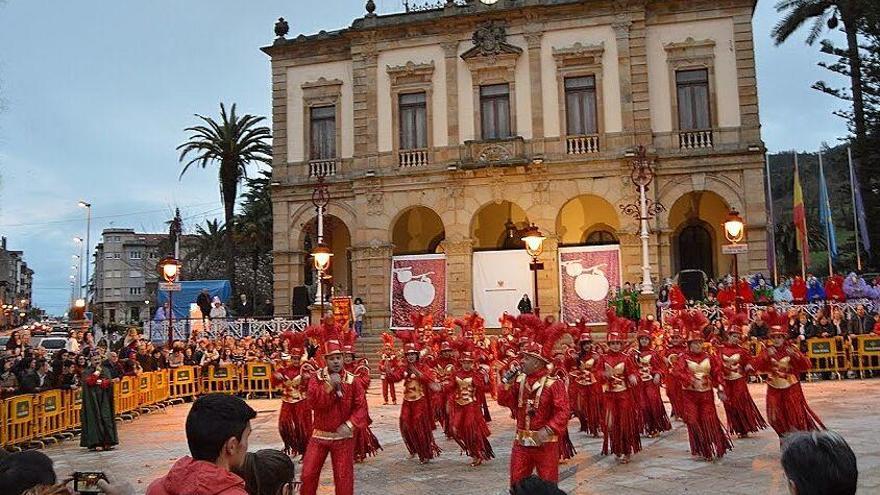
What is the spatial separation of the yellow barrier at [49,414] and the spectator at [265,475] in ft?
45.7

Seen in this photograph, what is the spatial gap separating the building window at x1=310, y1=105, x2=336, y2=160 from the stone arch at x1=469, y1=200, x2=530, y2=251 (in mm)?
6989

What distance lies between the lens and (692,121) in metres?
30.2

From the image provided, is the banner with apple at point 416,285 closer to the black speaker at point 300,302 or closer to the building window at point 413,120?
the black speaker at point 300,302

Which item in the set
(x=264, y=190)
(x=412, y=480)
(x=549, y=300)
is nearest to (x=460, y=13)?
(x=549, y=300)

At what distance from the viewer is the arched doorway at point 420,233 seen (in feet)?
113

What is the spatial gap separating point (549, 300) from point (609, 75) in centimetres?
901

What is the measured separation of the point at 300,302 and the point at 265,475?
28.3 m

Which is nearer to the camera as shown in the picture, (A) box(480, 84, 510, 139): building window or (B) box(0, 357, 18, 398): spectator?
(B) box(0, 357, 18, 398): spectator

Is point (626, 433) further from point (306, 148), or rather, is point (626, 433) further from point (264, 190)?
point (264, 190)

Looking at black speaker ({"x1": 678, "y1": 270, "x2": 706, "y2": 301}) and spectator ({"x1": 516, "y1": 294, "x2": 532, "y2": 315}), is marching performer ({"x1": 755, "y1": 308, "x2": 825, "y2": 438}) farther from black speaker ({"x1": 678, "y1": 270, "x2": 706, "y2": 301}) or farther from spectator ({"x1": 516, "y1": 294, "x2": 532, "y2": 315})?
spectator ({"x1": 516, "y1": 294, "x2": 532, "y2": 315})

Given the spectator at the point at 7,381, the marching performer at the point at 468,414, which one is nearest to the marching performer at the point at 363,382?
the marching performer at the point at 468,414

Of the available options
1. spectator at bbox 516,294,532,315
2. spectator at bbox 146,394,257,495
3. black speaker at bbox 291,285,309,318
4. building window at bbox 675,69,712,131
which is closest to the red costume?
spectator at bbox 146,394,257,495

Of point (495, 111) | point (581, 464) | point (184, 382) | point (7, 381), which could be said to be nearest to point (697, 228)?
point (495, 111)

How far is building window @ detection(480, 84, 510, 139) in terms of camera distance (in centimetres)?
3150
